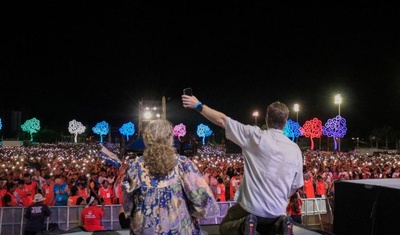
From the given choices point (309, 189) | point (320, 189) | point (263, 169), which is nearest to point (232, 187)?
point (309, 189)

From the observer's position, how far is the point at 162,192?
126 inches

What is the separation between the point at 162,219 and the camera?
3.17 metres

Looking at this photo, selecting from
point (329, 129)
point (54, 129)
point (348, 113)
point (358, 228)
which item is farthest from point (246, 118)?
point (358, 228)

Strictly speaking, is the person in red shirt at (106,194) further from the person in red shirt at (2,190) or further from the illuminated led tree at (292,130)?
the illuminated led tree at (292,130)

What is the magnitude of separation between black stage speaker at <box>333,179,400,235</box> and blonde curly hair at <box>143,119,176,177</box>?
3.35 meters

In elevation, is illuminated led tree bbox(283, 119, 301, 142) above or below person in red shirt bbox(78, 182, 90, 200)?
above

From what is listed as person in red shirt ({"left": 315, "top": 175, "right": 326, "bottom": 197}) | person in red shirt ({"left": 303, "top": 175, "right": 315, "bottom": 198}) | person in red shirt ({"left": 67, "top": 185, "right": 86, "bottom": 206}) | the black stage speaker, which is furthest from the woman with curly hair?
person in red shirt ({"left": 315, "top": 175, "right": 326, "bottom": 197})

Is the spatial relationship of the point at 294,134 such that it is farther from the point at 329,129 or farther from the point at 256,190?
the point at 256,190

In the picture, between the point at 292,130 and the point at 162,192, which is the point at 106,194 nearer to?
the point at 162,192

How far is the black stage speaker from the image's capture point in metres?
5.20

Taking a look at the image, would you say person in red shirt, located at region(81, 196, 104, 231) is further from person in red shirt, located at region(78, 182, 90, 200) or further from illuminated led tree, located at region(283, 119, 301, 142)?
illuminated led tree, located at region(283, 119, 301, 142)

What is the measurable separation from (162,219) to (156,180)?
0.97 feet

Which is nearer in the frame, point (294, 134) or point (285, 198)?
point (285, 198)

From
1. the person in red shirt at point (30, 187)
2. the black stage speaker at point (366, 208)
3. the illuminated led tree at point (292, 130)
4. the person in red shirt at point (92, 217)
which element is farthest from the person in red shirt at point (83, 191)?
the illuminated led tree at point (292, 130)
